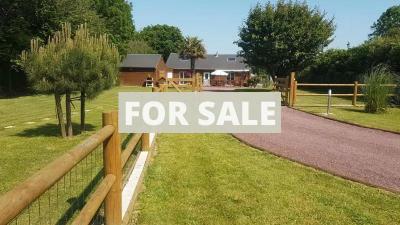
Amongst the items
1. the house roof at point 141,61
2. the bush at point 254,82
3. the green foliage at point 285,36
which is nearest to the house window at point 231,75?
the bush at point 254,82

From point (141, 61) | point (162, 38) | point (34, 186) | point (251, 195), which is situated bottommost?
point (251, 195)

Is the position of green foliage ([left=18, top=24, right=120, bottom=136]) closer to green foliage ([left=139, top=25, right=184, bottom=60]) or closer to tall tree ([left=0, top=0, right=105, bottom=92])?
tall tree ([left=0, top=0, right=105, bottom=92])

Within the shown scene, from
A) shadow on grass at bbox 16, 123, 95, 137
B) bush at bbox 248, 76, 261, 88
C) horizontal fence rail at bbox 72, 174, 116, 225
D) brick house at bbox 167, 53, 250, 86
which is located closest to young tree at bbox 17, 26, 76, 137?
shadow on grass at bbox 16, 123, 95, 137

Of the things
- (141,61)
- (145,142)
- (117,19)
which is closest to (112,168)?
(145,142)

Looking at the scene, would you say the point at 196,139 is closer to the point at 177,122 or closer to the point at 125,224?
the point at 177,122

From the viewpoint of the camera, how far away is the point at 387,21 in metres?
99.9

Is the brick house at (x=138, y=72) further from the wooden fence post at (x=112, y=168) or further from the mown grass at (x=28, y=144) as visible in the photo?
the wooden fence post at (x=112, y=168)

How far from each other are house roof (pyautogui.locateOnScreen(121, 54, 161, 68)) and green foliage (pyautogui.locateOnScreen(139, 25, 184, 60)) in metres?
42.4

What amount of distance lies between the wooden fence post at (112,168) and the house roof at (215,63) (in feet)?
212

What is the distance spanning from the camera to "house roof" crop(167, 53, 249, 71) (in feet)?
227

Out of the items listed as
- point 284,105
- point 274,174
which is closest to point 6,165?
point 274,174

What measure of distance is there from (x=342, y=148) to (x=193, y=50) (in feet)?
197

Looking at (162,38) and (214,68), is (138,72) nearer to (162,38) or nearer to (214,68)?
(214,68)

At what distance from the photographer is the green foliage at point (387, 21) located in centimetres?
9712
